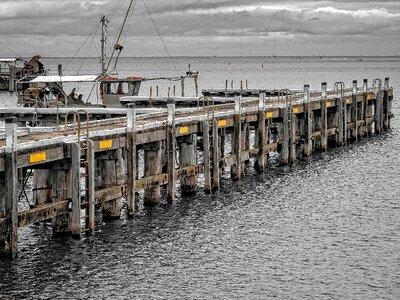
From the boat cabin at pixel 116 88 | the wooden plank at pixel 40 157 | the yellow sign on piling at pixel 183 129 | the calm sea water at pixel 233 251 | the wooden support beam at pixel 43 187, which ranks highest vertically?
the boat cabin at pixel 116 88

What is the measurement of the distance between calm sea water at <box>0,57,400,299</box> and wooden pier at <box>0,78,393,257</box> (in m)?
0.92

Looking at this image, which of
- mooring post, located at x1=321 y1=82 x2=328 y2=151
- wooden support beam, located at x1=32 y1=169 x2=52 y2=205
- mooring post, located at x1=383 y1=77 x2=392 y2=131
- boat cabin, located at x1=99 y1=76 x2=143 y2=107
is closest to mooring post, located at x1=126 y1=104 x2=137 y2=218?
wooden support beam, located at x1=32 y1=169 x2=52 y2=205

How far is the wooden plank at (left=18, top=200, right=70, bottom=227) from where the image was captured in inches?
1001

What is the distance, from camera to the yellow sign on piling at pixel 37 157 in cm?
2589

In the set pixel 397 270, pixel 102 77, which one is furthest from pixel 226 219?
pixel 102 77

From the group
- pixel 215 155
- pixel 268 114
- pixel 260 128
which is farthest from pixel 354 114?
pixel 215 155

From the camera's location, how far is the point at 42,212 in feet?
86.1

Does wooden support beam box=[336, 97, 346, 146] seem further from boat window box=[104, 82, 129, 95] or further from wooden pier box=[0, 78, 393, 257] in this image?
boat window box=[104, 82, 129, 95]

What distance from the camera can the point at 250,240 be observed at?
30078 millimetres

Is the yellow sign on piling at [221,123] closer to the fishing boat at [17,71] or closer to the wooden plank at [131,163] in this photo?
the wooden plank at [131,163]

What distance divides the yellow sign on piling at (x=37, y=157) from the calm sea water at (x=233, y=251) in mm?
3115

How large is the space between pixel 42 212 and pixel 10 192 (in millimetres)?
1912

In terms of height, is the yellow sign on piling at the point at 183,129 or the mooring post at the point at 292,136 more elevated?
the yellow sign on piling at the point at 183,129

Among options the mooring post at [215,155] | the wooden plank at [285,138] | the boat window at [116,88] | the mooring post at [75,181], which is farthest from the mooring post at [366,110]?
the mooring post at [75,181]
